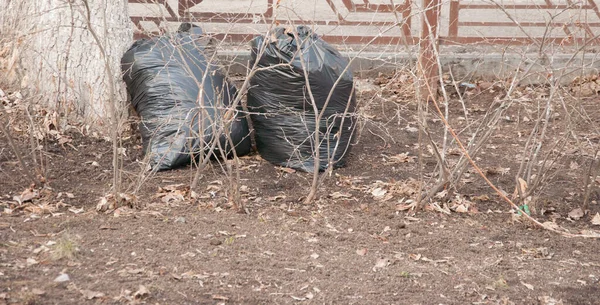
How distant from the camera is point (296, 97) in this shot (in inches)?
192

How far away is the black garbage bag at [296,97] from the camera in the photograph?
478 cm

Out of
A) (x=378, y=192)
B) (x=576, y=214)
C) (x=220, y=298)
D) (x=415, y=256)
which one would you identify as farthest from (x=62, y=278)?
(x=576, y=214)

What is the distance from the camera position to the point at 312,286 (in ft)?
10.7

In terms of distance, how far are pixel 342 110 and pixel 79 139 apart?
1839 millimetres

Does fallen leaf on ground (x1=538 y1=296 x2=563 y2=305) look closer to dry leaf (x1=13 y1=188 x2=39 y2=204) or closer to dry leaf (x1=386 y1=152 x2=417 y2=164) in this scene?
dry leaf (x1=386 y1=152 x2=417 y2=164)

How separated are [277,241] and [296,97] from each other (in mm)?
1419

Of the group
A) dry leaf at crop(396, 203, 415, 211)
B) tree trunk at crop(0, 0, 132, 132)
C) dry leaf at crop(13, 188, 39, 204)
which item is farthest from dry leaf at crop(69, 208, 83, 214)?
dry leaf at crop(396, 203, 415, 211)

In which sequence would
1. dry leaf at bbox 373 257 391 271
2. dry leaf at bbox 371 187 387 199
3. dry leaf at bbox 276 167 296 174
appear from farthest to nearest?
dry leaf at bbox 276 167 296 174 < dry leaf at bbox 371 187 387 199 < dry leaf at bbox 373 257 391 271

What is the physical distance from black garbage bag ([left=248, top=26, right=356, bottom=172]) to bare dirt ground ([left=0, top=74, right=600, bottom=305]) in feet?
0.54

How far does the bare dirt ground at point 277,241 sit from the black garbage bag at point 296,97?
165 mm

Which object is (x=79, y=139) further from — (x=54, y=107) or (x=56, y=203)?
(x=56, y=203)

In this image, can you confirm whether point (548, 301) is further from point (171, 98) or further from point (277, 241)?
point (171, 98)

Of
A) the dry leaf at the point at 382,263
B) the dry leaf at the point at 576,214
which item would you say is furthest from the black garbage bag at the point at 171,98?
the dry leaf at the point at 576,214

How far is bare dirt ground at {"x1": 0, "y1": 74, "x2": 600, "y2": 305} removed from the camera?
10.4 feet
